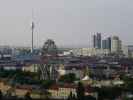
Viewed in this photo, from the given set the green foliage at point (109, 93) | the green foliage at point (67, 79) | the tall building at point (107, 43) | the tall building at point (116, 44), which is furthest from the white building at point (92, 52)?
the green foliage at point (109, 93)

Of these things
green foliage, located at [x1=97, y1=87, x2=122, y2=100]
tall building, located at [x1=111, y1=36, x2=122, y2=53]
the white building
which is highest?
Result: tall building, located at [x1=111, y1=36, x2=122, y2=53]

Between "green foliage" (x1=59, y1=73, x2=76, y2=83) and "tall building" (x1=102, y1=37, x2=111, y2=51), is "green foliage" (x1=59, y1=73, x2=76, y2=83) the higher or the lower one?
the lower one

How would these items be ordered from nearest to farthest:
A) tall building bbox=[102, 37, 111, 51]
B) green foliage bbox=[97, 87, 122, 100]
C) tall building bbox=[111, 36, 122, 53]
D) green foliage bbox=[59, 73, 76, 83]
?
green foliage bbox=[97, 87, 122, 100] → green foliage bbox=[59, 73, 76, 83] → tall building bbox=[111, 36, 122, 53] → tall building bbox=[102, 37, 111, 51]

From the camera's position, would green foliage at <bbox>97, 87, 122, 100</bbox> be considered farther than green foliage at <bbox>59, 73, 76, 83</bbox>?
No

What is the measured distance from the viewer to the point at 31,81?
14.5m

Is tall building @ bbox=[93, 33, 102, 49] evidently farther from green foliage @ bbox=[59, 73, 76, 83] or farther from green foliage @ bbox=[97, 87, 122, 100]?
green foliage @ bbox=[97, 87, 122, 100]

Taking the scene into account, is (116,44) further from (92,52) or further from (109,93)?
(109,93)

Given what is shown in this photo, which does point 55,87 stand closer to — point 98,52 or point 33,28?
point 33,28

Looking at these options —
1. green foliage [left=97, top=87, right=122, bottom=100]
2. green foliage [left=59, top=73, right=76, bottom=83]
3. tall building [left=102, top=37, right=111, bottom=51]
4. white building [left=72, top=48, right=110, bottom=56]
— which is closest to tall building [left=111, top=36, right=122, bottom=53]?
white building [left=72, top=48, right=110, bottom=56]

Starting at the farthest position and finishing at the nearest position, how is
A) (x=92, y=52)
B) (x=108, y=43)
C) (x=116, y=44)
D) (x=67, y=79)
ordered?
1. (x=108, y=43)
2. (x=92, y=52)
3. (x=116, y=44)
4. (x=67, y=79)

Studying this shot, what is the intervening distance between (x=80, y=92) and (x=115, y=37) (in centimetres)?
2856

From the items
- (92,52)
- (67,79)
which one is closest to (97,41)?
(92,52)

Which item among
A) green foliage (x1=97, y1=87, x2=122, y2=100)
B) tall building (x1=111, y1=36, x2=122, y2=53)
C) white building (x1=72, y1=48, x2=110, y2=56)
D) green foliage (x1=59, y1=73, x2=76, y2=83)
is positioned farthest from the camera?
white building (x1=72, y1=48, x2=110, y2=56)

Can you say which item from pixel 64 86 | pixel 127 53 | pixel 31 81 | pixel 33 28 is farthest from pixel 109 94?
pixel 127 53
